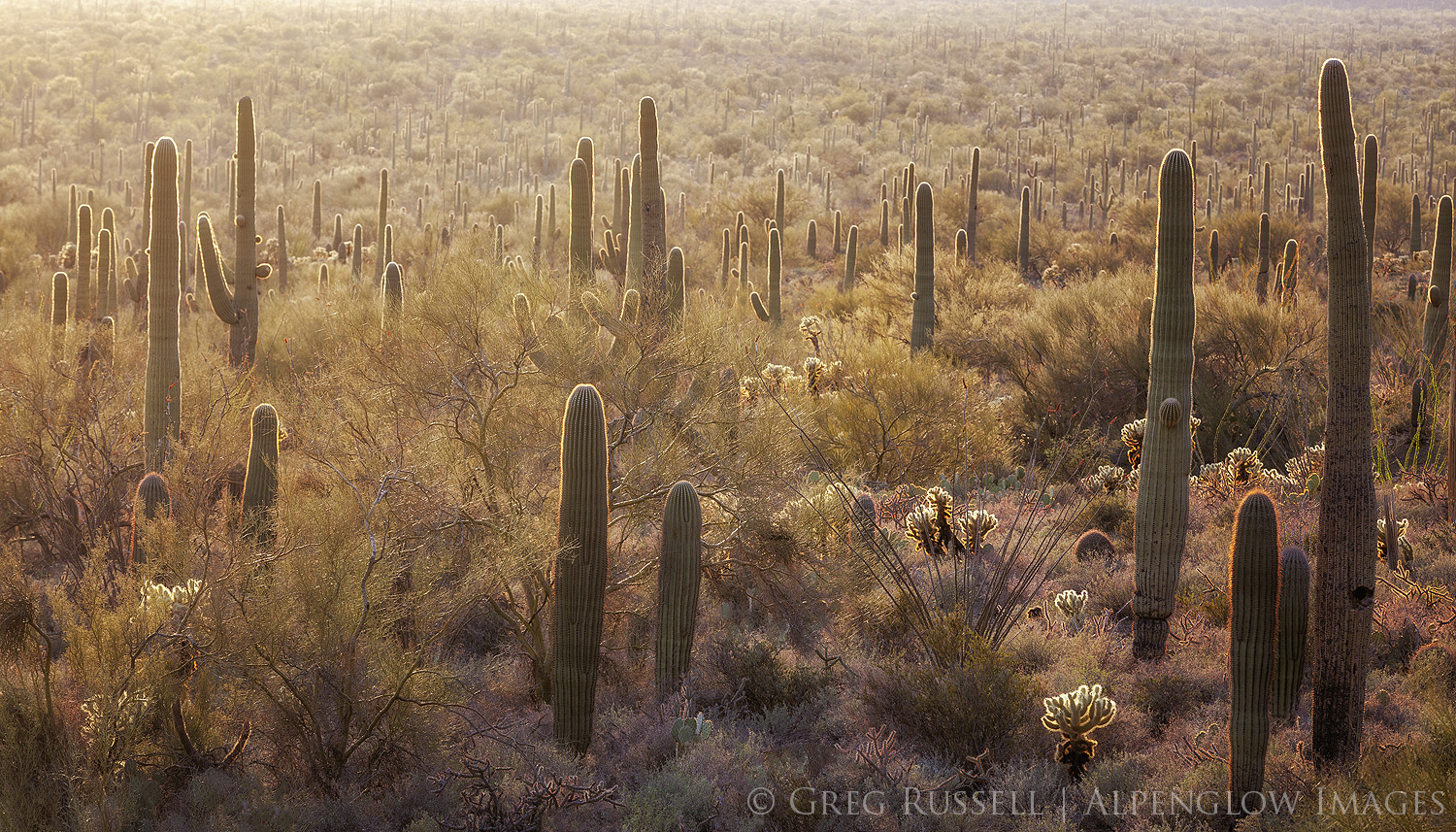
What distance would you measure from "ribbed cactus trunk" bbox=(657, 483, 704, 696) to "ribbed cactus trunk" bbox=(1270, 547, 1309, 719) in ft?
10.6

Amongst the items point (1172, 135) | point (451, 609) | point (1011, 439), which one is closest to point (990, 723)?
point (451, 609)

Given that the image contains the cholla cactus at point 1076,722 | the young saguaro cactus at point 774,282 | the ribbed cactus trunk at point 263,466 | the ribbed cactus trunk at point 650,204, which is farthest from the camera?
the young saguaro cactus at point 774,282

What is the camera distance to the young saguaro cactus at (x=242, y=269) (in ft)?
39.0

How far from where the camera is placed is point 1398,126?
4856 cm

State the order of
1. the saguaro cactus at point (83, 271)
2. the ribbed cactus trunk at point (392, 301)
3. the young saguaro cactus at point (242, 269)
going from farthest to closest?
the saguaro cactus at point (83, 271), the young saguaro cactus at point (242, 269), the ribbed cactus trunk at point (392, 301)

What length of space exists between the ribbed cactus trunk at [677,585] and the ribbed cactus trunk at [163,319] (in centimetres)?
518

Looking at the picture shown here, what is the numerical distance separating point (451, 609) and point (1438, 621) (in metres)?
6.23

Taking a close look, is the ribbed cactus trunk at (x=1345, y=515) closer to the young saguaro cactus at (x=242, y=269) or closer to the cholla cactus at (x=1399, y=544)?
the cholla cactus at (x=1399, y=544)

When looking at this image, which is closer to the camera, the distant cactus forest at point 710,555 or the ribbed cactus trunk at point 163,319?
the distant cactus forest at point 710,555

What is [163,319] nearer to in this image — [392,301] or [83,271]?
[392,301]

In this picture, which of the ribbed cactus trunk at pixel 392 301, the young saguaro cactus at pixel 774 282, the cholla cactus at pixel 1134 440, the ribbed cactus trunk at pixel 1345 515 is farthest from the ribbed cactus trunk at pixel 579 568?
the young saguaro cactus at pixel 774 282

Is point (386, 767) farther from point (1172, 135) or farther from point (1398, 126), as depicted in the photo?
point (1398, 126)

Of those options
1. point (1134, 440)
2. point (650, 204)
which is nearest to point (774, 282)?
point (650, 204)

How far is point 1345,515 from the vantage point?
5.07 metres
